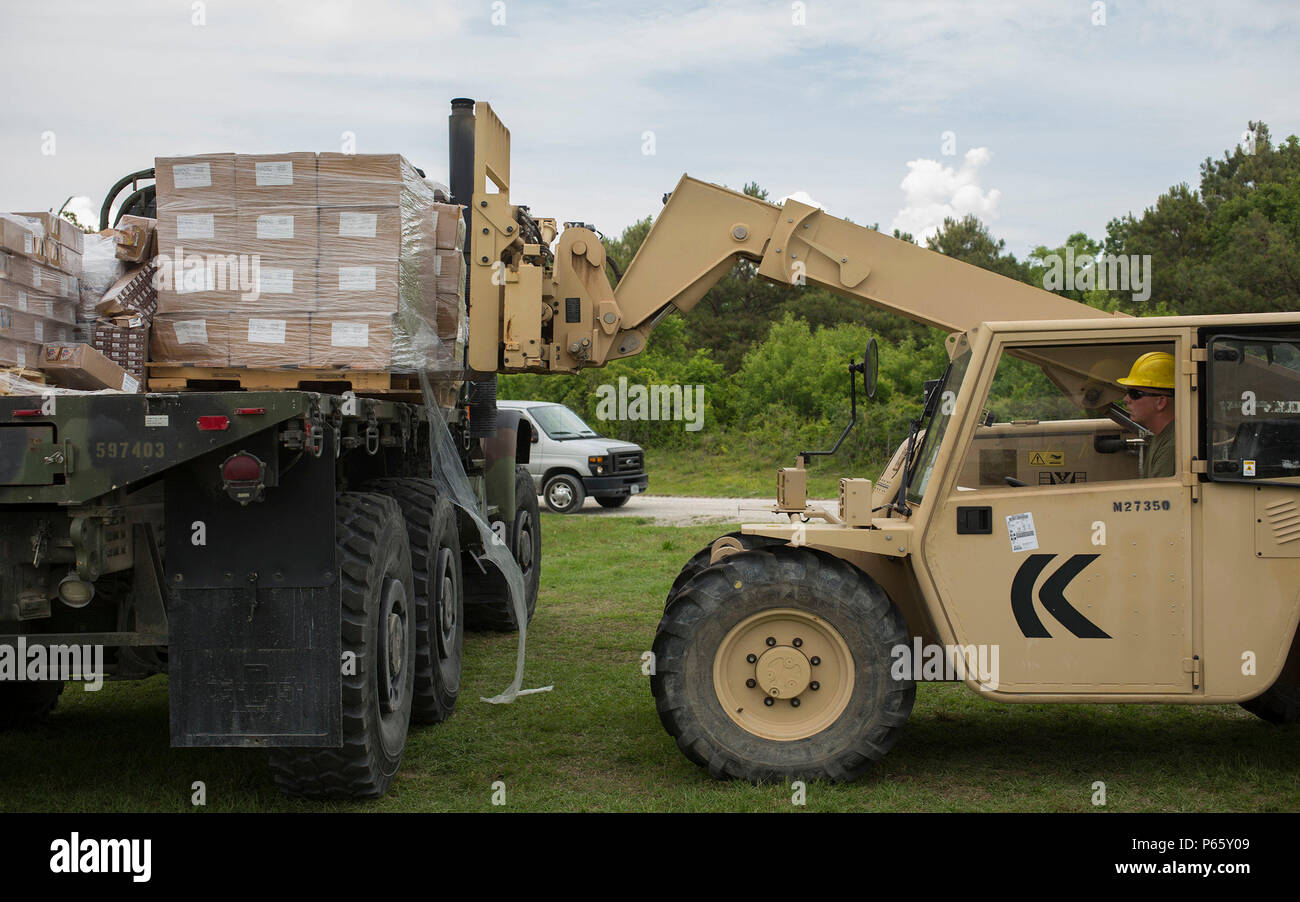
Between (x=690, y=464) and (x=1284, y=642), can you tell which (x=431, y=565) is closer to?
(x=1284, y=642)

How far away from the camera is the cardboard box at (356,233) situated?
546cm

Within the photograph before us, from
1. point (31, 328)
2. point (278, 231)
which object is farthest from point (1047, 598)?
point (31, 328)

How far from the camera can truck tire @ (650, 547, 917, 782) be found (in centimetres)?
537

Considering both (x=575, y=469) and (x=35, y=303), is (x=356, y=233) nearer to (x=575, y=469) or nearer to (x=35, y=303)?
(x=35, y=303)

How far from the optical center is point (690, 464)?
27.1 metres

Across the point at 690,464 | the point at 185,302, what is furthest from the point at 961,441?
the point at 690,464

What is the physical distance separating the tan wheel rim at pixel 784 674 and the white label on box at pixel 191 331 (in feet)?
9.17

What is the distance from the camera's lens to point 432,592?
257 inches

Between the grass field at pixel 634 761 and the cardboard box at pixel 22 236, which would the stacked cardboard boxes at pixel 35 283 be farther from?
the grass field at pixel 634 761

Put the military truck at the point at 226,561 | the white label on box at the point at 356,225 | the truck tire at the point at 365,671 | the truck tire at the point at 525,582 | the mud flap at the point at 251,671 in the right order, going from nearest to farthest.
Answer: the military truck at the point at 226,561
the mud flap at the point at 251,671
the truck tire at the point at 365,671
the white label on box at the point at 356,225
the truck tire at the point at 525,582

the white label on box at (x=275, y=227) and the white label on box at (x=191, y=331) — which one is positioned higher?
the white label on box at (x=275, y=227)

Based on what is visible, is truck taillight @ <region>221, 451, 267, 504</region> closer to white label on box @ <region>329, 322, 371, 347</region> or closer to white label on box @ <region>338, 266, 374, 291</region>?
white label on box @ <region>329, 322, 371, 347</region>

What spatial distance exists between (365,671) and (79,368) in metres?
1.78

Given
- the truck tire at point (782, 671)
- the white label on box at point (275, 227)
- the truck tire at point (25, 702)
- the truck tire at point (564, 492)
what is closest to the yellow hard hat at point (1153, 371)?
the truck tire at point (782, 671)
